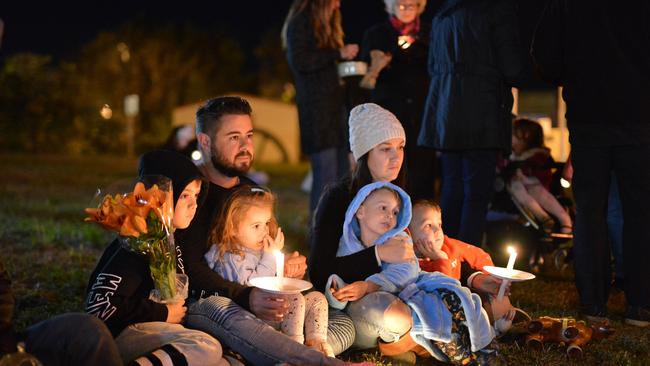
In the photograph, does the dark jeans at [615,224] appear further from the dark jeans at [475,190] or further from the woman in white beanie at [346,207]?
the woman in white beanie at [346,207]

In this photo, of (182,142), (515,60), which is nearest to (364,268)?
(515,60)

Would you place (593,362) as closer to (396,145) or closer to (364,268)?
(364,268)

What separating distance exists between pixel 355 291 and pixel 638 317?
169cm

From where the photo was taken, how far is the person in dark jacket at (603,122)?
4383 mm

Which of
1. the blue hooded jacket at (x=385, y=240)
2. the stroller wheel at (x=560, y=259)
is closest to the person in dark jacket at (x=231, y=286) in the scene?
the blue hooded jacket at (x=385, y=240)

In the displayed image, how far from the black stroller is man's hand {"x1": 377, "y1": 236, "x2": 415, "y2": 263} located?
2400 mm

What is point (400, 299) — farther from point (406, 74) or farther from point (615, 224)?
point (406, 74)

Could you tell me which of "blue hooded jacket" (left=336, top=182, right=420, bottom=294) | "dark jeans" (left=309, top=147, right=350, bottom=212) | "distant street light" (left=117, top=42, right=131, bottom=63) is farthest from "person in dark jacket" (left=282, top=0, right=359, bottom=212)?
"distant street light" (left=117, top=42, right=131, bottom=63)

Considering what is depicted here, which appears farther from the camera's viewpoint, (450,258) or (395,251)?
(450,258)

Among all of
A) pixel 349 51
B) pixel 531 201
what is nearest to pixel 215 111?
pixel 349 51

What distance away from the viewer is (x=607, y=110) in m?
4.41

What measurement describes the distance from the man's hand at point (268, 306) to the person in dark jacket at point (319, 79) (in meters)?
2.73

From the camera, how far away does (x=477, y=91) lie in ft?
16.9

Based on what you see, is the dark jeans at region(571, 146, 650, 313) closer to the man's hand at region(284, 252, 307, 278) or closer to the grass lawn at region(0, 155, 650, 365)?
the grass lawn at region(0, 155, 650, 365)
